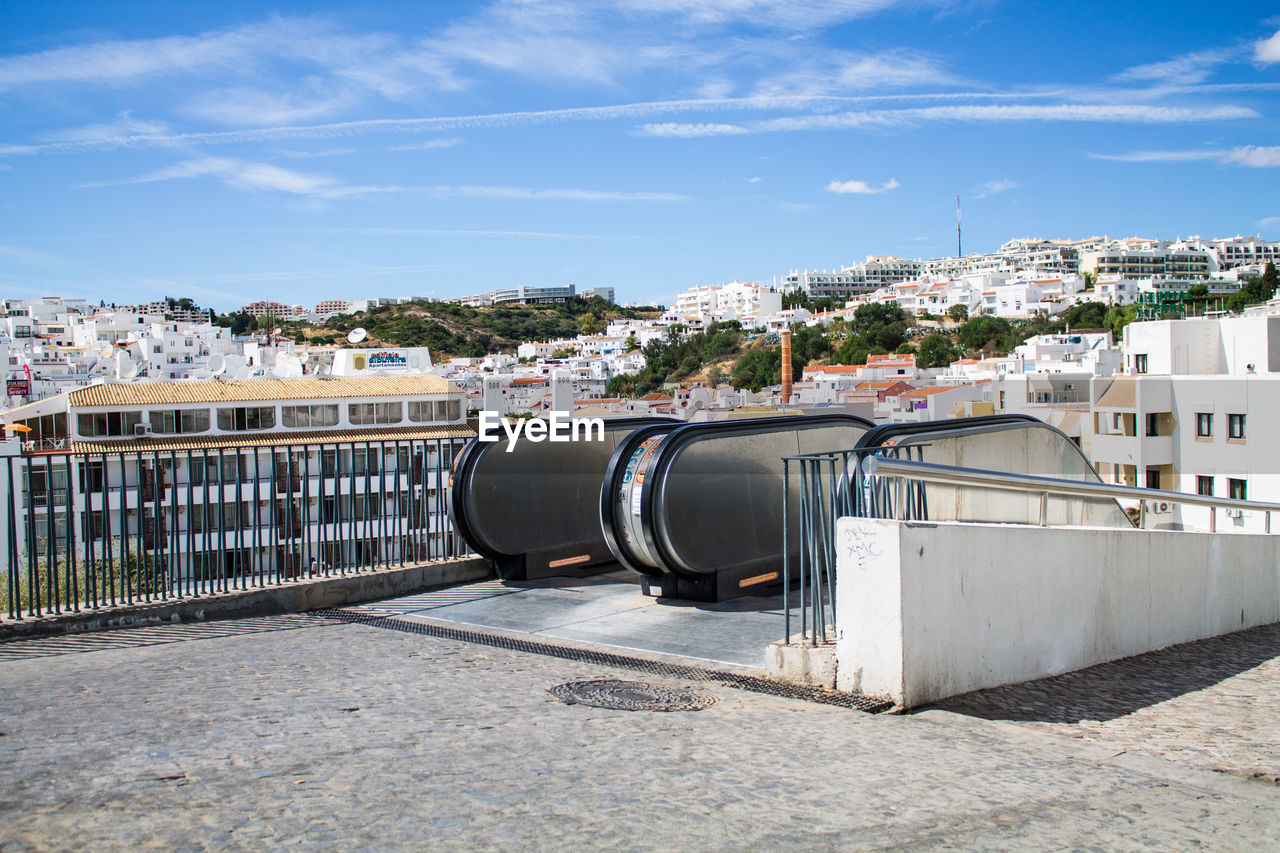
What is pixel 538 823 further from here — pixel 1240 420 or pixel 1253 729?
pixel 1240 420

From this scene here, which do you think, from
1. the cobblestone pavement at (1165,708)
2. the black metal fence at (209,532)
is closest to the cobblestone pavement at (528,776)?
the cobblestone pavement at (1165,708)

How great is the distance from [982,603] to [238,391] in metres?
45.7

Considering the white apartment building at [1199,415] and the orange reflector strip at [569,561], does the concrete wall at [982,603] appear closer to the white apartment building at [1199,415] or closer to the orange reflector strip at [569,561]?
the orange reflector strip at [569,561]

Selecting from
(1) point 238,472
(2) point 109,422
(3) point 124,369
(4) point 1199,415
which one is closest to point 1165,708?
(1) point 238,472

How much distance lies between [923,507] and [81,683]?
15.9 feet

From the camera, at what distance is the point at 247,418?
1788 inches

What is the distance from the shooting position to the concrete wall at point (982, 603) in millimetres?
5059

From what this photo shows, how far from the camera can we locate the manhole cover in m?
5.15

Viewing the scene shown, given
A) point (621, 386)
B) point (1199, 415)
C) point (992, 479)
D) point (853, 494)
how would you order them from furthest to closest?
point (621, 386) → point (1199, 415) → point (853, 494) → point (992, 479)

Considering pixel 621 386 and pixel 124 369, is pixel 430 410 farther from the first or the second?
pixel 621 386

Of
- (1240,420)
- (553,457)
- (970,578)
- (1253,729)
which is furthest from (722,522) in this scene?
(1240,420)

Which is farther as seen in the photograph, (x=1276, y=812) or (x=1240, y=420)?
(x=1240, y=420)

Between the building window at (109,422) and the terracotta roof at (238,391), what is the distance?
456 mm

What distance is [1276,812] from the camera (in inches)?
152
